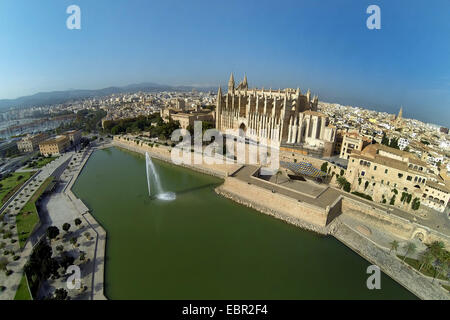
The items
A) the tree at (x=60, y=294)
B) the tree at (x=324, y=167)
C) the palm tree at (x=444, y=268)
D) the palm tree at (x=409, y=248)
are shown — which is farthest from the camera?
the tree at (x=324, y=167)

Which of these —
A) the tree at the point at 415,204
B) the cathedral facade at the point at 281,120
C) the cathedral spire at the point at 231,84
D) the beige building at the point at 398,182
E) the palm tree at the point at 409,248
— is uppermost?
the cathedral spire at the point at 231,84

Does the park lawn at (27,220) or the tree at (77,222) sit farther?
the tree at (77,222)

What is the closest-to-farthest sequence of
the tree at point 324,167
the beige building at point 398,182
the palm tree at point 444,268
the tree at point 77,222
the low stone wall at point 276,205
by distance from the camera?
1. the palm tree at point 444,268
2. the tree at point 77,222
3. the low stone wall at point 276,205
4. the beige building at point 398,182
5. the tree at point 324,167

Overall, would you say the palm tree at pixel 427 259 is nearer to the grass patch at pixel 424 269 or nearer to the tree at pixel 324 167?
the grass patch at pixel 424 269

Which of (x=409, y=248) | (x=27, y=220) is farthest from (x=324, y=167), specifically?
(x=27, y=220)

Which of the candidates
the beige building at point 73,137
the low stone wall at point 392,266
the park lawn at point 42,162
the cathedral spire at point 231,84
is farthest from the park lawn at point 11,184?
the cathedral spire at point 231,84
